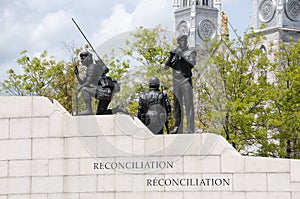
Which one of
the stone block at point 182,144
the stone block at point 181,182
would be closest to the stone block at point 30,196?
the stone block at point 181,182

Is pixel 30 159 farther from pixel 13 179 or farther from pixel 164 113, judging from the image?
pixel 164 113

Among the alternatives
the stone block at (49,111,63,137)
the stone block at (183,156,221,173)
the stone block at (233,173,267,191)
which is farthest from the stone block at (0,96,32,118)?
the stone block at (233,173,267,191)

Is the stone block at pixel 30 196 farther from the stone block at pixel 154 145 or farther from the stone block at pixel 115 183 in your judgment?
the stone block at pixel 154 145

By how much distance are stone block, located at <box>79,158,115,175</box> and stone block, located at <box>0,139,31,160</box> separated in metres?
1.54

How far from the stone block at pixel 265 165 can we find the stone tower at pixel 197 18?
10671 cm

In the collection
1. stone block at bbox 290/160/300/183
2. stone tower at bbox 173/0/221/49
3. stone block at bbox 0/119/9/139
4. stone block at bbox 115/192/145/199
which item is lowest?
stone block at bbox 115/192/145/199

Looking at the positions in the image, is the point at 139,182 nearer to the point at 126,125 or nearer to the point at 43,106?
the point at 126,125

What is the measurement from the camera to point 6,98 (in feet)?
60.1

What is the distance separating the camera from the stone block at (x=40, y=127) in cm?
1805

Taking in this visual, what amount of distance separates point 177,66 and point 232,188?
375 cm

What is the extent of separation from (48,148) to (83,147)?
3.24 feet

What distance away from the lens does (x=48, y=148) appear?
1806 cm

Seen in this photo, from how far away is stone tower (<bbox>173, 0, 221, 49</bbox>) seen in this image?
412 feet

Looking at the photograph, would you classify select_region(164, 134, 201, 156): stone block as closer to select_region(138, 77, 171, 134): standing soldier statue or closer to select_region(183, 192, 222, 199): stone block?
select_region(138, 77, 171, 134): standing soldier statue
